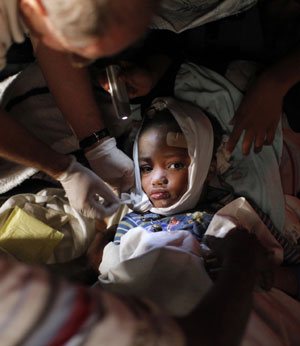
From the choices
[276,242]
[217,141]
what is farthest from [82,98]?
[276,242]

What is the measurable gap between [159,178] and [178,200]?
120 millimetres

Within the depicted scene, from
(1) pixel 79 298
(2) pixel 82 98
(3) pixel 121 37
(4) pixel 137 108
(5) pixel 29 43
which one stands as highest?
(3) pixel 121 37

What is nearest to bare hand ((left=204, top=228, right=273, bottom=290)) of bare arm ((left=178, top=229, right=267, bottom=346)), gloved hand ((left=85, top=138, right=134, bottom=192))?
bare arm ((left=178, top=229, right=267, bottom=346))

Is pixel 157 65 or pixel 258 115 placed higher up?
pixel 157 65

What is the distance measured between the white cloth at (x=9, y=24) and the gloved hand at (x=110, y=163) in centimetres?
59

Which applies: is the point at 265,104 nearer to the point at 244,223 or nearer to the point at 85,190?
the point at 244,223

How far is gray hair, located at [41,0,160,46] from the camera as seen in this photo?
1.86 feet

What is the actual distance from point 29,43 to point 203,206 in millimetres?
986

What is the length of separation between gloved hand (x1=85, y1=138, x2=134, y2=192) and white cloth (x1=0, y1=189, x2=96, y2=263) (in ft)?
0.78

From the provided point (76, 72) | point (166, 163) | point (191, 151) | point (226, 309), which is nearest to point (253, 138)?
point (191, 151)

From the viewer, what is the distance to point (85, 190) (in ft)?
4.23

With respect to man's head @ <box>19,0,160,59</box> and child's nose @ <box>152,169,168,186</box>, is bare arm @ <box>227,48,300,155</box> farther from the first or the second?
man's head @ <box>19,0,160,59</box>

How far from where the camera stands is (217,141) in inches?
58.3

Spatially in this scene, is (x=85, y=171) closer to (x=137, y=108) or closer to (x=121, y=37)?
(x=137, y=108)
